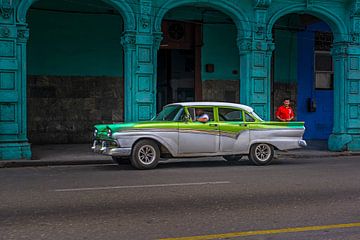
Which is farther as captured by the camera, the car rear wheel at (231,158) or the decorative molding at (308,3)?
the decorative molding at (308,3)

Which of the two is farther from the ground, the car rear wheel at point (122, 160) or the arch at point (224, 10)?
the arch at point (224, 10)

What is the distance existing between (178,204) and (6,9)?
922 centimetres

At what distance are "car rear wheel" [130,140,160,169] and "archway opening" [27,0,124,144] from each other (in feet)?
25.4

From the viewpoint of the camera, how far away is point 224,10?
1694cm

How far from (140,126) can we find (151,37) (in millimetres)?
4796

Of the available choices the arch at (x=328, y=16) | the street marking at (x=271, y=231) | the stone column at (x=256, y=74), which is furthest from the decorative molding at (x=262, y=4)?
the street marking at (x=271, y=231)

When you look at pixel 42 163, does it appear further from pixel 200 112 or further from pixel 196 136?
pixel 200 112

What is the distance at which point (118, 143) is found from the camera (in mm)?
11766

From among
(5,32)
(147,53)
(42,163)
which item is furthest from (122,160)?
(5,32)

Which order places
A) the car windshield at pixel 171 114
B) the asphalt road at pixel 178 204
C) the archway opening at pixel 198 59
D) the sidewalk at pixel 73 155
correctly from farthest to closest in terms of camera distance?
the archway opening at pixel 198 59, the sidewalk at pixel 73 155, the car windshield at pixel 171 114, the asphalt road at pixel 178 204

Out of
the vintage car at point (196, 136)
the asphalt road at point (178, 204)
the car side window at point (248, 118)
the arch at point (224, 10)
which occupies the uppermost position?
the arch at point (224, 10)

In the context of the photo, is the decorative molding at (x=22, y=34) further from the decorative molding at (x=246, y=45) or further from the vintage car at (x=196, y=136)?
the decorative molding at (x=246, y=45)

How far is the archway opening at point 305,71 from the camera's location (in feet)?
72.2

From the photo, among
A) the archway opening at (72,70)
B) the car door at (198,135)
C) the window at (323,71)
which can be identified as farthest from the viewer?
the window at (323,71)
